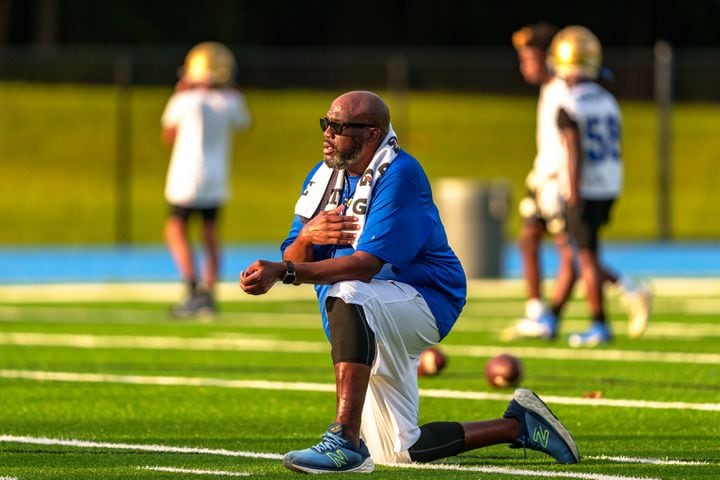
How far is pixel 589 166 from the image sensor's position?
12930 mm

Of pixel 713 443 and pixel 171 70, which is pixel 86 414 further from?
pixel 171 70

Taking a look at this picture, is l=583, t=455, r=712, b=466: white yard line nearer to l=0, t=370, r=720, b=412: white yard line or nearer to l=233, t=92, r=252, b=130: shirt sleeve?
l=0, t=370, r=720, b=412: white yard line

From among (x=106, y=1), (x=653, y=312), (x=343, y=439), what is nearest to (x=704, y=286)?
(x=653, y=312)

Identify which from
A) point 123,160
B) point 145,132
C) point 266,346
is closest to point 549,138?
point 266,346

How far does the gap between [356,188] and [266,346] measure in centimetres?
583

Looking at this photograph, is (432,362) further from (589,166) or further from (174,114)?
(174,114)

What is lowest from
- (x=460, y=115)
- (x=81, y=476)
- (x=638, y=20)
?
(x=81, y=476)

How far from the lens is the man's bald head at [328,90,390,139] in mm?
7109

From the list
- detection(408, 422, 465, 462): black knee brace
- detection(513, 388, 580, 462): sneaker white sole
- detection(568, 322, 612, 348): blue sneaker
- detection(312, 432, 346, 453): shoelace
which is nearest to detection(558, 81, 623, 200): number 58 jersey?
detection(568, 322, 612, 348): blue sneaker

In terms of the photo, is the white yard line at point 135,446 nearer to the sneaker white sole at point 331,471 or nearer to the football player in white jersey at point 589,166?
the sneaker white sole at point 331,471

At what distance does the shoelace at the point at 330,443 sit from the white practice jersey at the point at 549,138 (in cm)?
649

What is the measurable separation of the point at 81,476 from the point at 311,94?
31.5m

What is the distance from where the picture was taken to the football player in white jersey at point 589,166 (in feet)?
41.8

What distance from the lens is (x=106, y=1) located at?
164 ft
